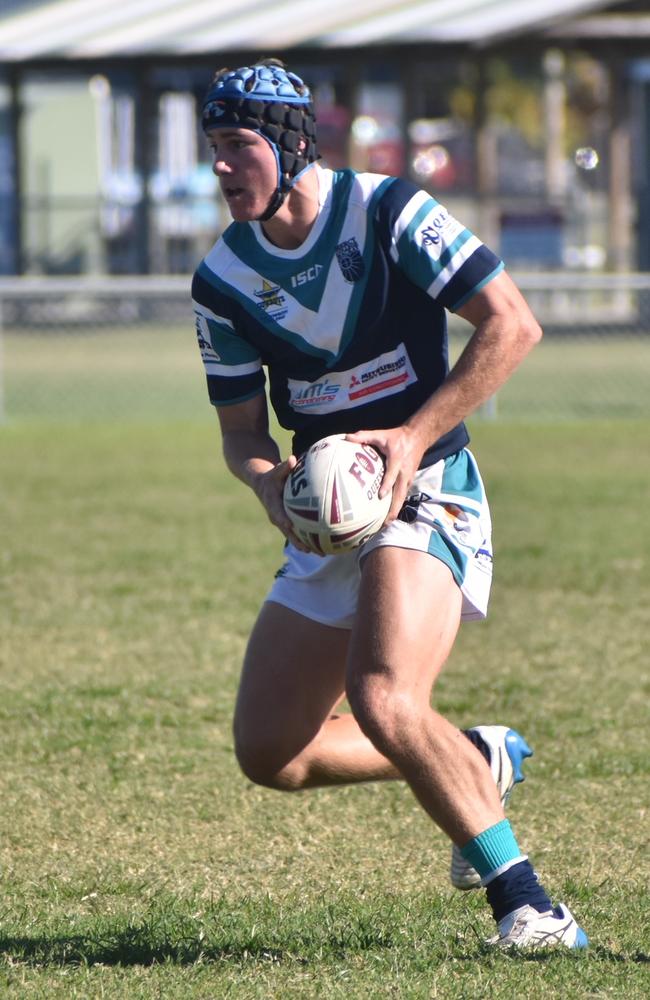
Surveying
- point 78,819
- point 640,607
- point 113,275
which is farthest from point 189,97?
point 78,819

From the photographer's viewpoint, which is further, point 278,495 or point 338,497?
point 278,495

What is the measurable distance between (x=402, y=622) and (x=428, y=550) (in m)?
0.26

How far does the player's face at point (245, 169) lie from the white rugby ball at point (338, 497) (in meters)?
0.67

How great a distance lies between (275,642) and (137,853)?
0.87 metres

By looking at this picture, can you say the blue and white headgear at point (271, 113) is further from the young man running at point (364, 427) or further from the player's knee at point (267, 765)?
the player's knee at point (267, 765)

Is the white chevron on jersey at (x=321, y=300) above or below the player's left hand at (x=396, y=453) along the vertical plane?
above

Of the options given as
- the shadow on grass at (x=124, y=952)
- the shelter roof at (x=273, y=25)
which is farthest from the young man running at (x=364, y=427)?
the shelter roof at (x=273, y=25)

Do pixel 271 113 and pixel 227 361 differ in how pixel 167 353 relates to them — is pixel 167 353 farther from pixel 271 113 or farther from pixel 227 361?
pixel 271 113

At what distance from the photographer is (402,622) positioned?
3.98 metres

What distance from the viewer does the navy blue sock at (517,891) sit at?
387 centimetres

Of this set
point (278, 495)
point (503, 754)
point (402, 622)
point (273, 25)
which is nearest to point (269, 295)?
point (278, 495)

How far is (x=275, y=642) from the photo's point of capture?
453 cm

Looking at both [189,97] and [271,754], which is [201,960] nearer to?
[271,754]

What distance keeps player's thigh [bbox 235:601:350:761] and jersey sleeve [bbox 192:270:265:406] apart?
2.20 feet
